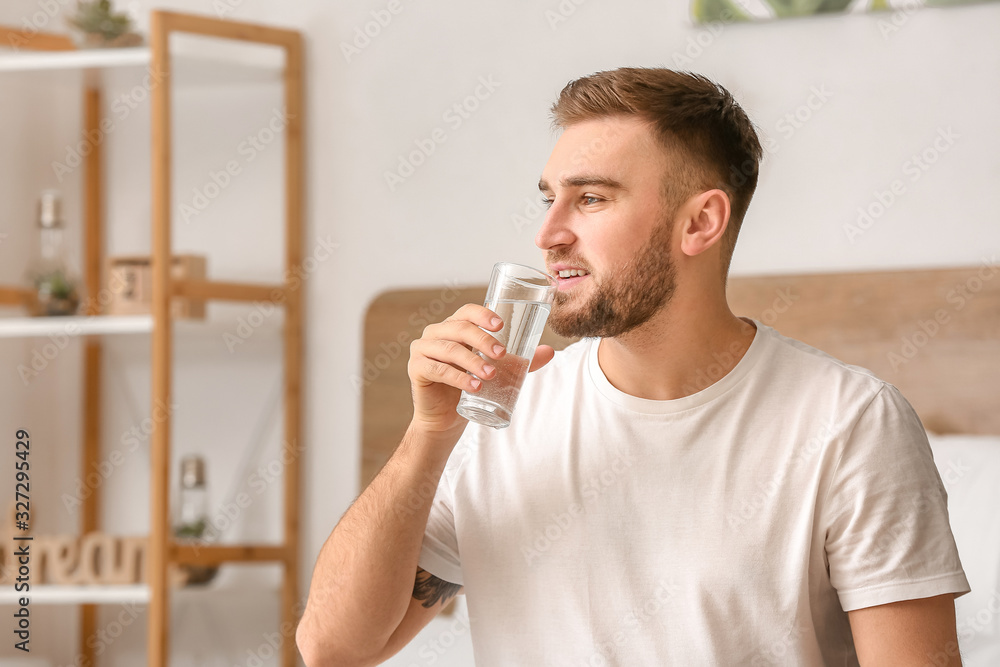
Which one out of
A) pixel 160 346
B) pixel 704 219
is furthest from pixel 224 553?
pixel 704 219

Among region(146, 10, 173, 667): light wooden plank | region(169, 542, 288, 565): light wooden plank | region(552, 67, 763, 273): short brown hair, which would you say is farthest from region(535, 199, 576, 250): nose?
region(169, 542, 288, 565): light wooden plank

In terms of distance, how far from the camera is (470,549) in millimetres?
1128

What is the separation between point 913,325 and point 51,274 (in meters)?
1.81

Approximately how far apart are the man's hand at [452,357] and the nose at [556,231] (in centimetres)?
18

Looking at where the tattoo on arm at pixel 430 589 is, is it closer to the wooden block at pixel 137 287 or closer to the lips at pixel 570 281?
the lips at pixel 570 281

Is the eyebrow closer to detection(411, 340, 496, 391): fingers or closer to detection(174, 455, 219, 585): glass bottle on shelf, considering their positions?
detection(411, 340, 496, 391): fingers

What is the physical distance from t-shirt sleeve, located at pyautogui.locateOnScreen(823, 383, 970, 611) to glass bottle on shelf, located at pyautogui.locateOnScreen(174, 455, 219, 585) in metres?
Result: 1.46

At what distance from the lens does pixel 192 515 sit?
6.84ft

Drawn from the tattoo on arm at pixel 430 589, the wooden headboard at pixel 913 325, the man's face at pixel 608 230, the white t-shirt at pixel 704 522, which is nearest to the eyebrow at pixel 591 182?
the man's face at pixel 608 230

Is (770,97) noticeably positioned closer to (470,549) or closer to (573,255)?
(573,255)

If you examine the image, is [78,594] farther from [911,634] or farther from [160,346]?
[911,634]

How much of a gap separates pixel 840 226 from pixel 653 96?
88cm

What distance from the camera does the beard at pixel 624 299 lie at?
1084mm

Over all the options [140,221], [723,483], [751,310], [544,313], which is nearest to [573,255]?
[544,313]
